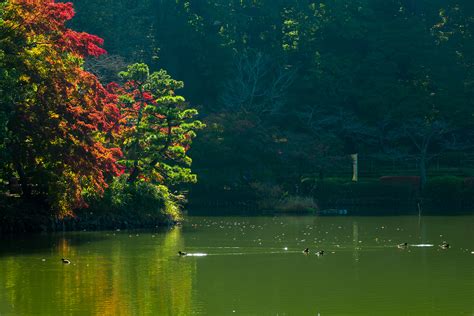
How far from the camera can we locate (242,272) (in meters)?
26.1

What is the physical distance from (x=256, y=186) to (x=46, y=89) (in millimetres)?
20661

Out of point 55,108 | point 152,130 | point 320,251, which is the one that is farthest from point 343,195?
point 320,251

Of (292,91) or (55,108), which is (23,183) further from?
(292,91)

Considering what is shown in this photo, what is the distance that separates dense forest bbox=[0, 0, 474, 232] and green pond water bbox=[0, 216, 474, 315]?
8766mm

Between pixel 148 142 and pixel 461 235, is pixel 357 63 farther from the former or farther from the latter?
pixel 461 235

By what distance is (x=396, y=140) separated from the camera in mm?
62875

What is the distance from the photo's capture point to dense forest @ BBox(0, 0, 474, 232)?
53.9 metres

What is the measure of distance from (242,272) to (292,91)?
40.0 metres

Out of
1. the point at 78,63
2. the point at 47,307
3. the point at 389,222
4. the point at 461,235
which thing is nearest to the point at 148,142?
the point at 78,63

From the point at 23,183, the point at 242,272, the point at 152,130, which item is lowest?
the point at 242,272

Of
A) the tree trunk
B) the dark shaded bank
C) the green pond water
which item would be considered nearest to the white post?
the dark shaded bank

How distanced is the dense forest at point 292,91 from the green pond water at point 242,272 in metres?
8.77

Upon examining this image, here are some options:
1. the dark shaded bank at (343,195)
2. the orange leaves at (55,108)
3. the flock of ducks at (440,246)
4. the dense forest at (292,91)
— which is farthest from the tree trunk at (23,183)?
the dark shaded bank at (343,195)

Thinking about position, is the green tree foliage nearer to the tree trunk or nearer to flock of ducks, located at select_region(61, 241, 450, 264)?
the tree trunk
